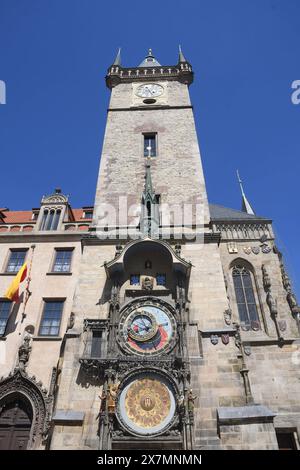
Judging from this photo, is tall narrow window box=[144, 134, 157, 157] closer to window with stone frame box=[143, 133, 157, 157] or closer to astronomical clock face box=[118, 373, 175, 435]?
window with stone frame box=[143, 133, 157, 157]

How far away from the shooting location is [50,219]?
18.3 meters

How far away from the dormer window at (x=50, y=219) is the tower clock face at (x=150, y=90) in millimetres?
9864

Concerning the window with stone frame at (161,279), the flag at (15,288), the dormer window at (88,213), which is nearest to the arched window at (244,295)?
the window with stone frame at (161,279)

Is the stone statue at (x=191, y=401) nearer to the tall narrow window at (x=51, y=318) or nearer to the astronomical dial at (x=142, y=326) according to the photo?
the astronomical dial at (x=142, y=326)

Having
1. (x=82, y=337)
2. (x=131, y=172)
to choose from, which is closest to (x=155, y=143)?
Answer: (x=131, y=172)

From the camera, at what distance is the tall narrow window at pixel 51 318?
13.9 meters

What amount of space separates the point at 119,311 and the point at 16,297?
492cm

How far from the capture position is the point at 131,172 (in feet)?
58.7

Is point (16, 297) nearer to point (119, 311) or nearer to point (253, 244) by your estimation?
point (119, 311)

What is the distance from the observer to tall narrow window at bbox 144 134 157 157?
19031mm

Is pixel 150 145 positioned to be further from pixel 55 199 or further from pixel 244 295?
pixel 244 295

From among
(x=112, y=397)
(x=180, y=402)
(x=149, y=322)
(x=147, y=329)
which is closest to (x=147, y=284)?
(x=149, y=322)

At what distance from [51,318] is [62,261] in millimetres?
2911
